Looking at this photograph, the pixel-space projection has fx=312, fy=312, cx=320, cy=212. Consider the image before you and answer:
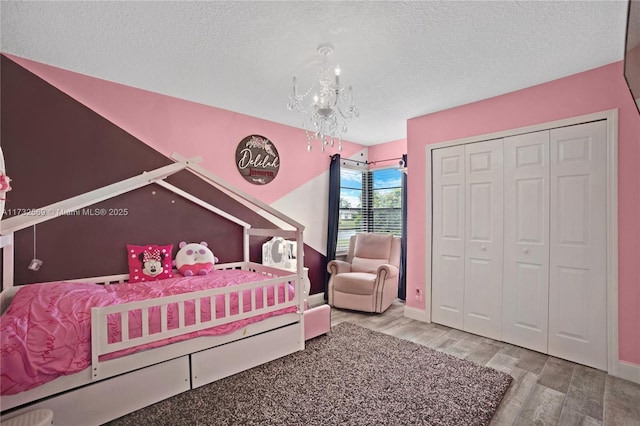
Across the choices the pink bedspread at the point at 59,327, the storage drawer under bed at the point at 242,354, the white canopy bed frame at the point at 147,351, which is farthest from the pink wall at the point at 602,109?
the pink bedspread at the point at 59,327

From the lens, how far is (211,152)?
3.45m

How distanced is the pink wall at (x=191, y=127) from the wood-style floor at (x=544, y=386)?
7.56 ft

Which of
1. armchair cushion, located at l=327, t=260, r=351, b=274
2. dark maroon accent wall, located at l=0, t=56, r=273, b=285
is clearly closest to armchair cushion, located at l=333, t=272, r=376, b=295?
armchair cushion, located at l=327, t=260, r=351, b=274

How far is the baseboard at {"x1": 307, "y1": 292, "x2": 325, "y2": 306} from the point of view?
4.36 m

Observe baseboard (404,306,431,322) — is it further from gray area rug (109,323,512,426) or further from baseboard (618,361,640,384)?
baseboard (618,361,640,384)

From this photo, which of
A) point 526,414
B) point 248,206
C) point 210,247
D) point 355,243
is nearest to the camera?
point 526,414

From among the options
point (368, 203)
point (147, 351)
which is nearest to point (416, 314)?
point (368, 203)

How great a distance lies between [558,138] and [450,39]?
1.45 metres

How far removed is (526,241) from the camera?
2.96 m

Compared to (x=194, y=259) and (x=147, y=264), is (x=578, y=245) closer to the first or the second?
(x=194, y=259)

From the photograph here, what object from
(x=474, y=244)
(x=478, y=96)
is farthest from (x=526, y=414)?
(x=478, y=96)

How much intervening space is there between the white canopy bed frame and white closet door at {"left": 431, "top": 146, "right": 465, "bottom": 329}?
5.66 ft

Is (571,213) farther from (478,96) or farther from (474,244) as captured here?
(478,96)

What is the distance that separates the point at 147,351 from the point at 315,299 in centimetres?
266
